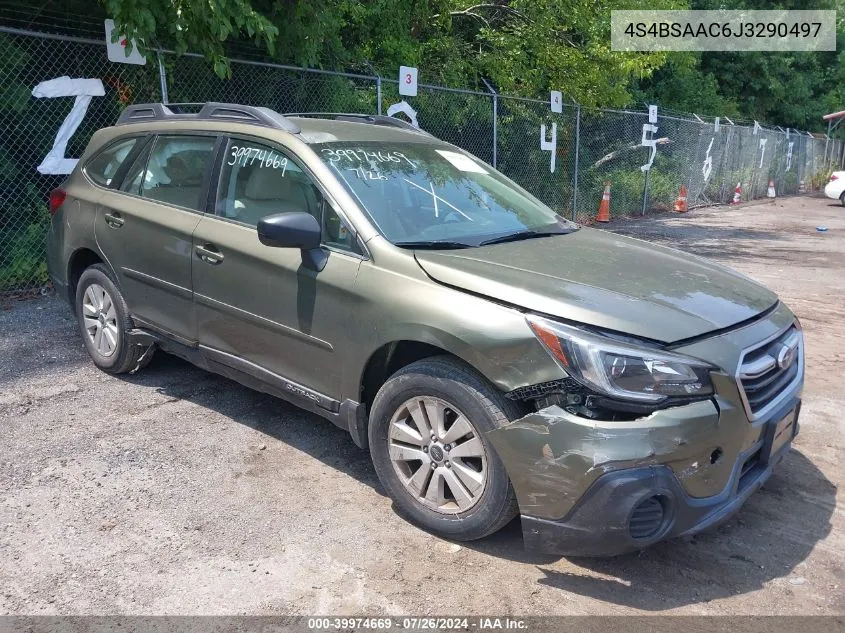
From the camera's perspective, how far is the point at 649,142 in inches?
706

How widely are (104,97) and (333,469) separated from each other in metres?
6.12

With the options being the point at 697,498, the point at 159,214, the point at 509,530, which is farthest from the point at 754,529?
the point at 159,214

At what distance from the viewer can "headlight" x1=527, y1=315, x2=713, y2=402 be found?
294cm

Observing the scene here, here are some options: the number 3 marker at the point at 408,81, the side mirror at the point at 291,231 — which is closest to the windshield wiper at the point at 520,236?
the side mirror at the point at 291,231

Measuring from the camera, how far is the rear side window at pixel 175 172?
4.62 metres

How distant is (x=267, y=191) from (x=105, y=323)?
1.89m

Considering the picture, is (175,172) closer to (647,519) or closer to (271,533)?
(271,533)

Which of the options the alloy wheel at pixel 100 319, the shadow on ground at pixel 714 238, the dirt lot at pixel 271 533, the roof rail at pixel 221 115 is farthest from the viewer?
the shadow on ground at pixel 714 238

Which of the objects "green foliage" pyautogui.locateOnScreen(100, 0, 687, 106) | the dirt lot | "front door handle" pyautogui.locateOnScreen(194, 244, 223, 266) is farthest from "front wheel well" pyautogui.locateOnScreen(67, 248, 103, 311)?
"green foliage" pyautogui.locateOnScreen(100, 0, 687, 106)

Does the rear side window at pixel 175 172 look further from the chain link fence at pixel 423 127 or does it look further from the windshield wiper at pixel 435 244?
the chain link fence at pixel 423 127

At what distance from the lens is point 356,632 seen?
9.25 ft

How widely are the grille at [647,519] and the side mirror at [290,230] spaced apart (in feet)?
6.37

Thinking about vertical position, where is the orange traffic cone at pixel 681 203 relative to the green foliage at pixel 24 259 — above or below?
above

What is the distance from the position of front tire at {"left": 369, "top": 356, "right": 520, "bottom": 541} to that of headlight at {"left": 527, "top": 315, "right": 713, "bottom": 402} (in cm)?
35
